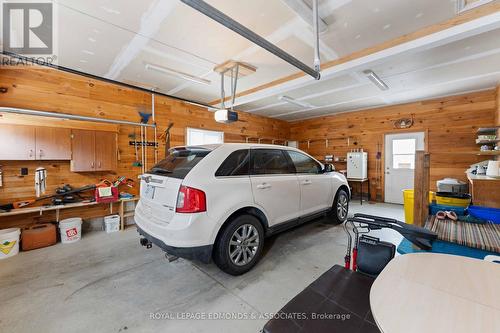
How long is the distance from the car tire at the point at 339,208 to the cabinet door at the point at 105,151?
13.7 ft

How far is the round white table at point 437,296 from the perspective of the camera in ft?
2.33

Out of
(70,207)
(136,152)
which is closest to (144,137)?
(136,152)

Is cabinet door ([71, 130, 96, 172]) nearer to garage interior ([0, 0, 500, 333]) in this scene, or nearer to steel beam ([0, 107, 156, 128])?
garage interior ([0, 0, 500, 333])

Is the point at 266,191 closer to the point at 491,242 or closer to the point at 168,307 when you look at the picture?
the point at 168,307

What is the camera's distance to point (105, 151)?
382cm

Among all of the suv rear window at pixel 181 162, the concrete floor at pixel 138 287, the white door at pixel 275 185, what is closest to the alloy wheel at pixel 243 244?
the concrete floor at pixel 138 287

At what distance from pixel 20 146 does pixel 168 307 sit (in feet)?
10.7

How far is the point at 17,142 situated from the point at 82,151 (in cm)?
75

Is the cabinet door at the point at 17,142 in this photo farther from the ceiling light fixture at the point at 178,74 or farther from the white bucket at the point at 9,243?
the ceiling light fixture at the point at 178,74

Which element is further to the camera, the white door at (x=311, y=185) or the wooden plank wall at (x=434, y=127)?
the wooden plank wall at (x=434, y=127)

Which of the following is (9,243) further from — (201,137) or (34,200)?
(201,137)

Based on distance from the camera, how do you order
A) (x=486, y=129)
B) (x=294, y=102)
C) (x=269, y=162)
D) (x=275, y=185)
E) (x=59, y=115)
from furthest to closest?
(x=294, y=102) → (x=486, y=129) → (x=59, y=115) → (x=269, y=162) → (x=275, y=185)

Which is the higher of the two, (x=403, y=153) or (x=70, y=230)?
(x=403, y=153)

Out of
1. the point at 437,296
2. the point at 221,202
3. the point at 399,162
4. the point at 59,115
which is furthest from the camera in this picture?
the point at 399,162
